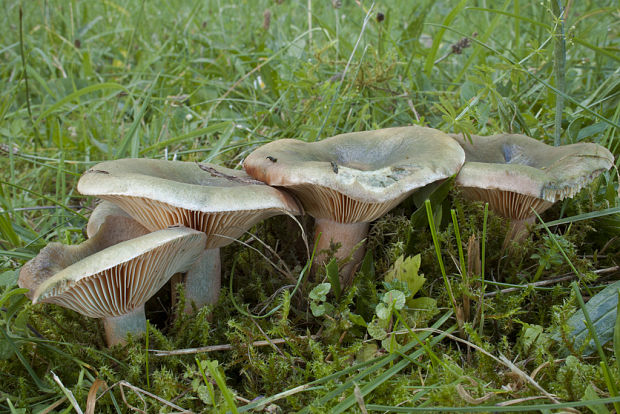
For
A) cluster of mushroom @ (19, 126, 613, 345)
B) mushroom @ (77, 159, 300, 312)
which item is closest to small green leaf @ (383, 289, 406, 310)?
cluster of mushroom @ (19, 126, 613, 345)

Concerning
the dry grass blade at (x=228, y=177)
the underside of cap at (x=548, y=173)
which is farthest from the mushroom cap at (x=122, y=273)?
the underside of cap at (x=548, y=173)

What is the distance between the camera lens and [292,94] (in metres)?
3.64

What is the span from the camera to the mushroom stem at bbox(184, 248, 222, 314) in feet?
7.09

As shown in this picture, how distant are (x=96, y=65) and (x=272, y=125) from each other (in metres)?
2.37

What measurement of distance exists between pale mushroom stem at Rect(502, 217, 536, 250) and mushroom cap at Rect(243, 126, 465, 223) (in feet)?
1.75

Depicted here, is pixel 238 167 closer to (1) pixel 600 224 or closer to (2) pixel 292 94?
(2) pixel 292 94

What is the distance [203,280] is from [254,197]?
0.63 m

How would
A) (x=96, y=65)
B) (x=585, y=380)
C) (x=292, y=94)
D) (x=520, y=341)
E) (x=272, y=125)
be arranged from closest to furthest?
(x=585, y=380)
(x=520, y=341)
(x=272, y=125)
(x=292, y=94)
(x=96, y=65)

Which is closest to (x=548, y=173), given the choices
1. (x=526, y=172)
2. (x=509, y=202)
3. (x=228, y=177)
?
(x=526, y=172)

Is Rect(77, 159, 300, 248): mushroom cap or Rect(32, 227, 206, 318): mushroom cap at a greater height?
Rect(77, 159, 300, 248): mushroom cap

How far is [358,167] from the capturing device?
2.16 m

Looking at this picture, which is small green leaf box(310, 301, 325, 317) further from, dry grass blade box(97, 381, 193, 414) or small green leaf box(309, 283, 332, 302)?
dry grass blade box(97, 381, 193, 414)

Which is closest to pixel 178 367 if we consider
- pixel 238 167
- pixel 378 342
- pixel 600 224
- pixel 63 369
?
pixel 63 369

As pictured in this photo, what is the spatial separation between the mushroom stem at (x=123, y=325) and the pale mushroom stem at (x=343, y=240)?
0.83 m
